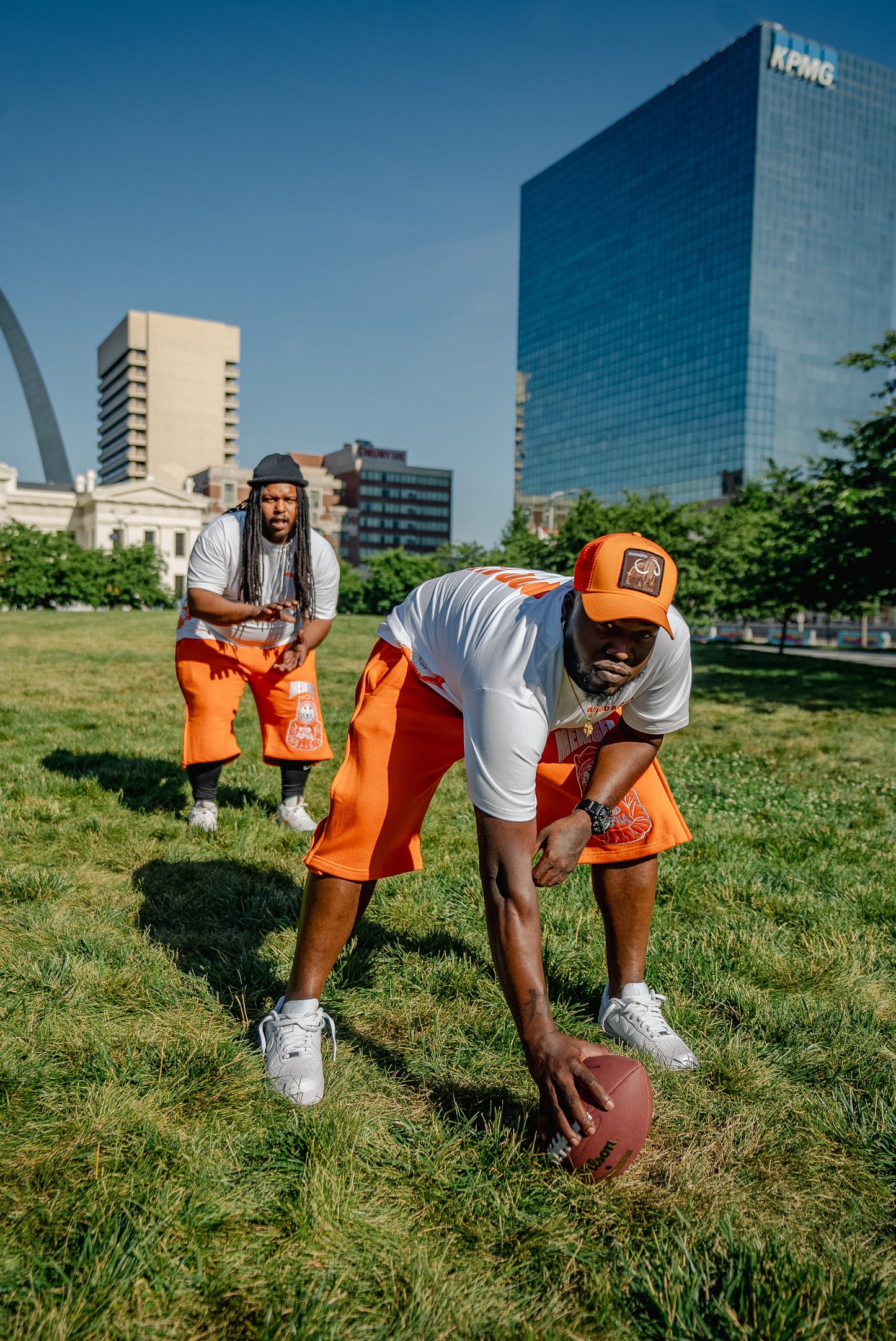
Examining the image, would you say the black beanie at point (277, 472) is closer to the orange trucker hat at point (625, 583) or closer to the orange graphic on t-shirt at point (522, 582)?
the orange graphic on t-shirt at point (522, 582)

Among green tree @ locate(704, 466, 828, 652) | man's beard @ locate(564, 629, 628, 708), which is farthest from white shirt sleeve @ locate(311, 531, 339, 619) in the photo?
green tree @ locate(704, 466, 828, 652)

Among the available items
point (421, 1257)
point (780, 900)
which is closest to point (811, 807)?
point (780, 900)

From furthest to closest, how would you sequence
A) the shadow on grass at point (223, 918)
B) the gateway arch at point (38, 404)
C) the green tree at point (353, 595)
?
1. the gateway arch at point (38, 404)
2. the green tree at point (353, 595)
3. the shadow on grass at point (223, 918)

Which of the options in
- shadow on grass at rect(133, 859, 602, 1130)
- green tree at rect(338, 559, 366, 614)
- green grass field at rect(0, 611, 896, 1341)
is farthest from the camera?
green tree at rect(338, 559, 366, 614)

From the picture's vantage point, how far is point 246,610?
5219 millimetres

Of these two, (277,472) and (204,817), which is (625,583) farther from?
(204,817)

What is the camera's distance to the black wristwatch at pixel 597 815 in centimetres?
275

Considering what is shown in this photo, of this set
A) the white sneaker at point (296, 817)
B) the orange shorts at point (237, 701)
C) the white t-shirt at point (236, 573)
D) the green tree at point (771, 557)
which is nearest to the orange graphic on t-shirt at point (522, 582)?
the white t-shirt at point (236, 573)

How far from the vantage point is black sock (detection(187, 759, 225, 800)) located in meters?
5.54

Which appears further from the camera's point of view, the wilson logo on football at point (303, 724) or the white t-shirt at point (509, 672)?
the wilson logo on football at point (303, 724)

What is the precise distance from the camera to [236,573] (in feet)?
17.6

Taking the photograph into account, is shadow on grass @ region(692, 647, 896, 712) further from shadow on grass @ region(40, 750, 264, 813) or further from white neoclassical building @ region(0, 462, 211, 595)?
white neoclassical building @ region(0, 462, 211, 595)

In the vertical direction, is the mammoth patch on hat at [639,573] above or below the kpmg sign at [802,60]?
below

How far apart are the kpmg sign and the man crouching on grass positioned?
14804 cm
